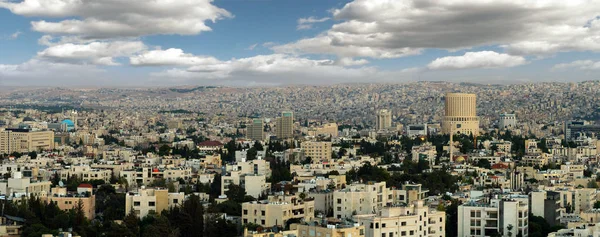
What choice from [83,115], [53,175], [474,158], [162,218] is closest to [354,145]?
[474,158]

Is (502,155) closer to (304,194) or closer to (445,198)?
(445,198)

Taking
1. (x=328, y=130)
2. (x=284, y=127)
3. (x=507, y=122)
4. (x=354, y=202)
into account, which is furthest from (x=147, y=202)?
(x=507, y=122)

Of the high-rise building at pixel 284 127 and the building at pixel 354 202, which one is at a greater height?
the building at pixel 354 202

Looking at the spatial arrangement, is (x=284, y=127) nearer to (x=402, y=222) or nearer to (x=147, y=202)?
(x=147, y=202)

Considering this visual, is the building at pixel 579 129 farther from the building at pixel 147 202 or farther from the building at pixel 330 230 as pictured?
the building at pixel 330 230

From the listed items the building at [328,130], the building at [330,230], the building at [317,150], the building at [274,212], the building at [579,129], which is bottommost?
the building at [328,130]

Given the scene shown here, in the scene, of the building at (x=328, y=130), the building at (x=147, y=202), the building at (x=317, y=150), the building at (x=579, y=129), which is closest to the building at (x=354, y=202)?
the building at (x=147, y=202)

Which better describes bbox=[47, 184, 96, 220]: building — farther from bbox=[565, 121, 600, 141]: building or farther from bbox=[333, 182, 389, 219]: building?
bbox=[565, 121, 600, 141]: building
